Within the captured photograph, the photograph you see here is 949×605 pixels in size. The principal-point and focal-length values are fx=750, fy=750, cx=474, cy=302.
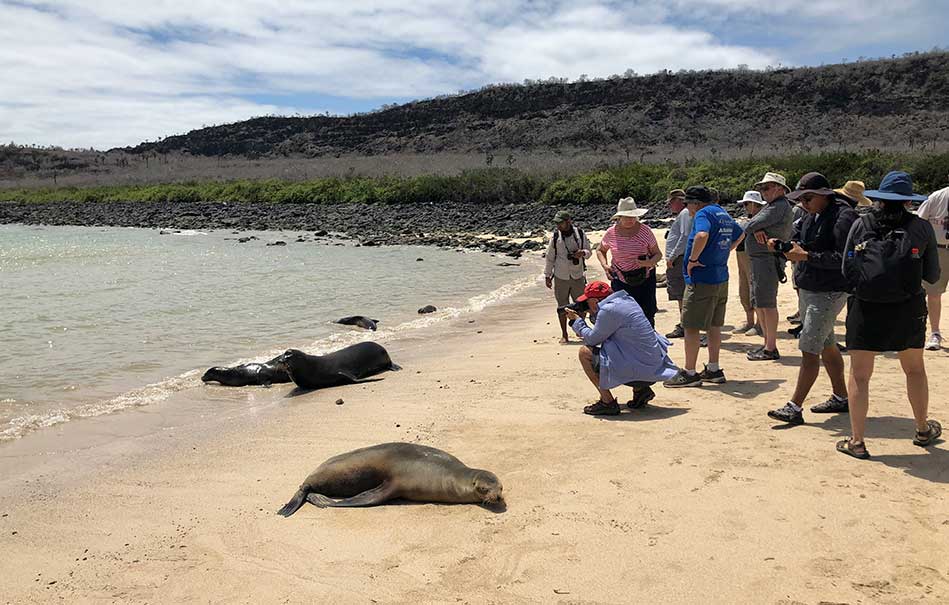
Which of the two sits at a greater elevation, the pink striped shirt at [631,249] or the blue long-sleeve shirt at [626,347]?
the pink striped shirt at [631,249]

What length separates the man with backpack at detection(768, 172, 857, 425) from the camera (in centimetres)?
537

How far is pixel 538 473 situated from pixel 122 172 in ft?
284

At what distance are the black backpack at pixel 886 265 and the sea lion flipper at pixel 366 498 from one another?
10.6ft

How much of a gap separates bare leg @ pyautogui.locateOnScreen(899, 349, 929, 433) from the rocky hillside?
44412mm

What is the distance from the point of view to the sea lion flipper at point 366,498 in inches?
187

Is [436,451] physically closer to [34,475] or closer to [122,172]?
[34,475]

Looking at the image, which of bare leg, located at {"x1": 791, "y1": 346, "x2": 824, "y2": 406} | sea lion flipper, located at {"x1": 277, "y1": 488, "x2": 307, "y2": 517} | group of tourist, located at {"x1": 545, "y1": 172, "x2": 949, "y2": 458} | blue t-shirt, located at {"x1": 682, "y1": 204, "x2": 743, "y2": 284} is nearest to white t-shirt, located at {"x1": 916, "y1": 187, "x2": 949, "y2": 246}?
group of tourist, located at {"x1": 545, "y1": 172, "x2": 949, "y2": 458}

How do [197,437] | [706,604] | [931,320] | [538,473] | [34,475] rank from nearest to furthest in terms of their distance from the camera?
[706,604] → [538,473] → [34,475] → [197,437] → [931,320]

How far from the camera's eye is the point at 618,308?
5.98 metres

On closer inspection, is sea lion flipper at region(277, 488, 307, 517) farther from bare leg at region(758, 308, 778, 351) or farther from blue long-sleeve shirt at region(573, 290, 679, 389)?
bare leg at region(758, 308, 778, 351)

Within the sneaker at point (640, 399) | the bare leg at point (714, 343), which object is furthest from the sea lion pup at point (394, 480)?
the bare leg at point (714, 343)

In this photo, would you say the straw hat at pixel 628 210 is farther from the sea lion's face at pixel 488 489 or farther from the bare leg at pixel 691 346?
the sea lion's face at pixel 488 489

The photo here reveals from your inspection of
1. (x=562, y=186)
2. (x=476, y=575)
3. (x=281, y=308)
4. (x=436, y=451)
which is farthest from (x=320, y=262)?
(x=476, y=575)

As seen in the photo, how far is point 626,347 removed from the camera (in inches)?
237
